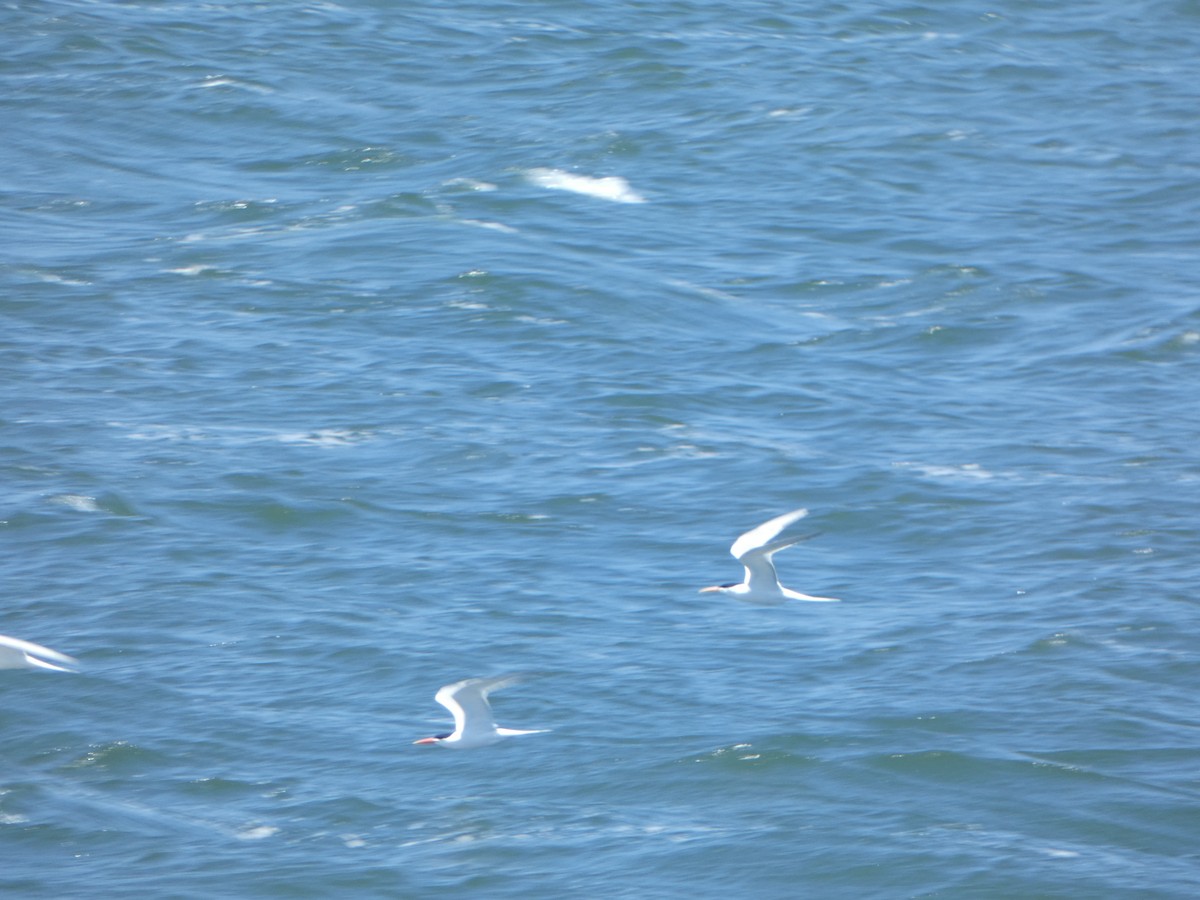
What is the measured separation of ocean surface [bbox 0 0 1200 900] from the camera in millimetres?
23688

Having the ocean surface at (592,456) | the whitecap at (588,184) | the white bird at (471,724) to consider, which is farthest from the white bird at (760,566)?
the whitecap at (588,184)

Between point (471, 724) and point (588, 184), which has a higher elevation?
point (588, 184)

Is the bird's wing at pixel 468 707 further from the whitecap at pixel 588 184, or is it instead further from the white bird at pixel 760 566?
the whitecap at pixel 588 184

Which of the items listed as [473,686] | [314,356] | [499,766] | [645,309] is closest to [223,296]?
[314,356]

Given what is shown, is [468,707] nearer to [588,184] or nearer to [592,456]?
[592,456]

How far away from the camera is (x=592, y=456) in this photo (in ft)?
107

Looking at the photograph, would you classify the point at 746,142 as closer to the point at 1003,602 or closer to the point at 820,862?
the point at 1003,602

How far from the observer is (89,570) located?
29.0 meters

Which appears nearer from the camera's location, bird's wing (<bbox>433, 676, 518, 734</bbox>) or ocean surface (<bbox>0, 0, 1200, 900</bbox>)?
bird's wing (<bbox>433, 676, 518, 734</bbox>)

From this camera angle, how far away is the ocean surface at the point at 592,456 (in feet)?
77.7

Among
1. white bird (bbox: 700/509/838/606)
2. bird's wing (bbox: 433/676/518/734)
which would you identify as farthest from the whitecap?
bird's wing (bbox: 433/676/518/734)

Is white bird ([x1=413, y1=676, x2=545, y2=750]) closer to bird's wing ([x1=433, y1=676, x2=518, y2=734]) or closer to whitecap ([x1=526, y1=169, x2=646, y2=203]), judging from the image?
bird's wing ([x1=433, y1=676, x2=518, y2=734])

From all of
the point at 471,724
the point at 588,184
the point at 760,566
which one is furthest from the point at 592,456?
the point at 588,184

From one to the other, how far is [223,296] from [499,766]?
655 inches
